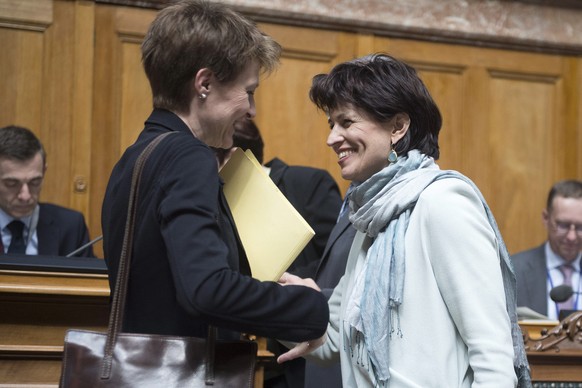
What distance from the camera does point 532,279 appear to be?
503cm

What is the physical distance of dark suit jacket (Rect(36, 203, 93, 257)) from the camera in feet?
14.4

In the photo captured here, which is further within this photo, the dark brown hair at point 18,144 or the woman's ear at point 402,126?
the dark brown hair at point 18,144

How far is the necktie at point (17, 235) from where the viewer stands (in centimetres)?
438

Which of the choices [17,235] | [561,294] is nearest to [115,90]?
[17,235]

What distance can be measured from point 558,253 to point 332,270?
246 cm

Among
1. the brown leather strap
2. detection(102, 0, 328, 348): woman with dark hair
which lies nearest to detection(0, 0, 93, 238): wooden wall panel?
detection(102, 0, 328, 348): woman with dark hair

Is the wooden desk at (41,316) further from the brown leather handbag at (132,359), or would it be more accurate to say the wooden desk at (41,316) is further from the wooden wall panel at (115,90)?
the wooden wall panel at (115,90)

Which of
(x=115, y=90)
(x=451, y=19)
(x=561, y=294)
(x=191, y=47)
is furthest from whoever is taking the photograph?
(x=451, y=19)

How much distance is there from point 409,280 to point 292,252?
0.29 m

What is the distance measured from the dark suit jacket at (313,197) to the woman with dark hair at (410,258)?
1.66m

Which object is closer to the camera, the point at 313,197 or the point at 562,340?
the point at 562,340

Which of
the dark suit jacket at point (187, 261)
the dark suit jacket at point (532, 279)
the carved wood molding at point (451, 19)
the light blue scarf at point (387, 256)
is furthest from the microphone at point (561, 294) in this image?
the carved wood molding at point (451, 19)

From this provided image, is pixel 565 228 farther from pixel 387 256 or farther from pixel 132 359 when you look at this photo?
pixel 132 359

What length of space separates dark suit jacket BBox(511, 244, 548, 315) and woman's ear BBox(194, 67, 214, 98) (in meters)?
3.26
